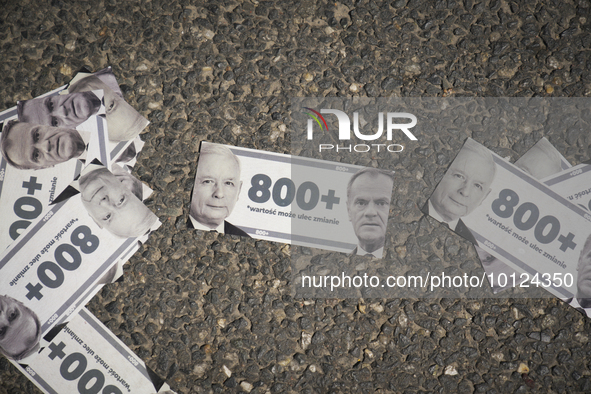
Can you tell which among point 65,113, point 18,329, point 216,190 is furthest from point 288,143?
point 18,329

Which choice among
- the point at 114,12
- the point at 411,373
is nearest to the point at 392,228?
the point at 411,373

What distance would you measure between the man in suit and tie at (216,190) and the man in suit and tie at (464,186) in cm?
66

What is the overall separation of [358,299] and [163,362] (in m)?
0.69

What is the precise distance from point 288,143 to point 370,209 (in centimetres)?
36

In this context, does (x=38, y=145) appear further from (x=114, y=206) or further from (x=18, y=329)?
(x=18, y=329)

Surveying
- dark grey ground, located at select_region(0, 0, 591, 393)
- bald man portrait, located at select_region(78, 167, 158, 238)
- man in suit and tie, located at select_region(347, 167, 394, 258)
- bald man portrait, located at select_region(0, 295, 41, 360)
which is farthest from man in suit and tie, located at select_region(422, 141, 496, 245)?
bald man portrait, located at select_region(0, 295, 41, 360)

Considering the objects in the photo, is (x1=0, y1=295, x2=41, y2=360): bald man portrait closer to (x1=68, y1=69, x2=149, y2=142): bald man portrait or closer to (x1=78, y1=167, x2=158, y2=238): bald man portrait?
(x1=78, y1=167, x2=158, y2=238): bald man portrait

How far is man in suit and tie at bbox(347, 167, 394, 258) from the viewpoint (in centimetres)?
130

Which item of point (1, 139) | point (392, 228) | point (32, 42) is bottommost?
point (392, 228)

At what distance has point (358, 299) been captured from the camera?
4.25ft

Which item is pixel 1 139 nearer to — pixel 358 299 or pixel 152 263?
pixel 152 263

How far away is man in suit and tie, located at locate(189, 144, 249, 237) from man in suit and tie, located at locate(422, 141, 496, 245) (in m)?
0.66

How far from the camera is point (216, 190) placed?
1305mm

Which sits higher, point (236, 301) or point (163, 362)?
point (236, 301)
